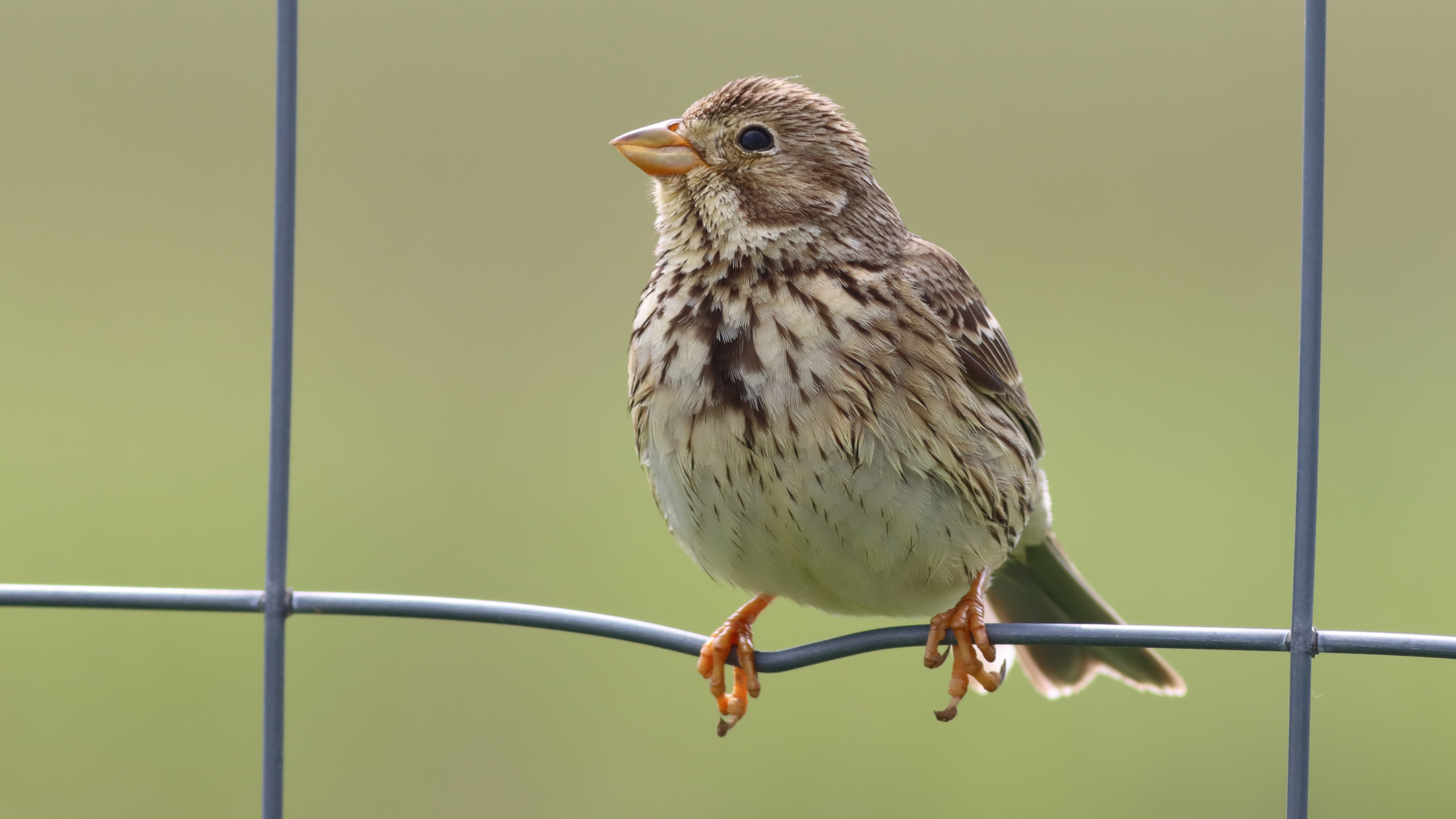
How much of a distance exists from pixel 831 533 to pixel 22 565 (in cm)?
592

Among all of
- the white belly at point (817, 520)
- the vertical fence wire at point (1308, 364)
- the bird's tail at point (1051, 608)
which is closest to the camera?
the vertical fence wire at point (1308, 364)

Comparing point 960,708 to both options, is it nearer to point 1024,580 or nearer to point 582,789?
point 582,789

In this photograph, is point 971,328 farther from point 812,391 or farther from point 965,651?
point 965,651

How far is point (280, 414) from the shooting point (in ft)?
7.03

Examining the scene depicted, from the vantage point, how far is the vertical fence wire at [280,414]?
6.88ft

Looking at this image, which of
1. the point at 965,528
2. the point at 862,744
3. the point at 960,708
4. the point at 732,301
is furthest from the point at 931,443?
the point at 960,708

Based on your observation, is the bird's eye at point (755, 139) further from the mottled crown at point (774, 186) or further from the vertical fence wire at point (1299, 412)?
the vertical fence wire at point (1299, 412)

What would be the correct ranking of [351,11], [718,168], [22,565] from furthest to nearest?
1. [351,11]
2. [22,565]
3. [718,168]

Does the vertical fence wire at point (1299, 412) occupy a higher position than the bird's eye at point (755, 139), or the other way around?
the bird's eye at point (755, 139)

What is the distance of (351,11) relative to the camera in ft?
33.1

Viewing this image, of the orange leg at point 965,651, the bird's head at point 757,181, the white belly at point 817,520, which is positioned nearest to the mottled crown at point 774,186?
the bird's head at point 757,181

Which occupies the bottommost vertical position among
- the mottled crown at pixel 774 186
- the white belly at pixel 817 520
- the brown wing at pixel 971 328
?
the white belly at pixel 817 520

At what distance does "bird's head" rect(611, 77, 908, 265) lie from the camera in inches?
111

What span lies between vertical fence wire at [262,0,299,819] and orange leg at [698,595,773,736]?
817 millimetres
